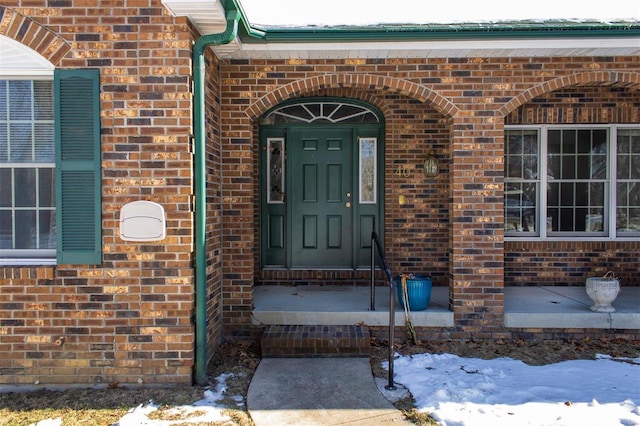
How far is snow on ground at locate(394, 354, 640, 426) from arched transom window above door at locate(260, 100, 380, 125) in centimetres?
336

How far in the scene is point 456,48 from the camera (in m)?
4.84

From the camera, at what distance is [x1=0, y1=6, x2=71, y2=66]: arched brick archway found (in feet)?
13.4

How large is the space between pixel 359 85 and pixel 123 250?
296cm

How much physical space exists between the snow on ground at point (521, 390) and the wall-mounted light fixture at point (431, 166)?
256cm

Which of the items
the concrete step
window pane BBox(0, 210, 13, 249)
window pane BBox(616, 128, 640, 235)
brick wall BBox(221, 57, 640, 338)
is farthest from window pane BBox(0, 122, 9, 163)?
window pane BBox(616, 128, 640, 235)

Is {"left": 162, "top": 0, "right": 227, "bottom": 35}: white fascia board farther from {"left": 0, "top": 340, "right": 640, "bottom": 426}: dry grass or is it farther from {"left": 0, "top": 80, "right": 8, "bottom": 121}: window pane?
{"left": 0, "top": 340, "right": 640, "bottom": 426}: dry grass

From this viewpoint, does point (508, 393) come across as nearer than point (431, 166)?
Yes

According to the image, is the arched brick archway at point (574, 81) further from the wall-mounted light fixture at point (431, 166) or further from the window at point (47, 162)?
the window at point (47, 162)

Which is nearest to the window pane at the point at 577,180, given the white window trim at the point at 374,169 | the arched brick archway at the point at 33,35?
the white window trim at the point at 374,169

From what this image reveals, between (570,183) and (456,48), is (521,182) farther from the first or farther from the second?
(456,48)

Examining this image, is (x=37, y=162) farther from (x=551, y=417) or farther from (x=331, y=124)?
(x=551, y=417)

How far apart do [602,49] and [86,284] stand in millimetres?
5484

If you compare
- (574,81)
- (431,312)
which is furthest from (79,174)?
(574,81)

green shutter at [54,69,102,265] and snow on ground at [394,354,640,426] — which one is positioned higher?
green shutter at [54,69,102,265]
